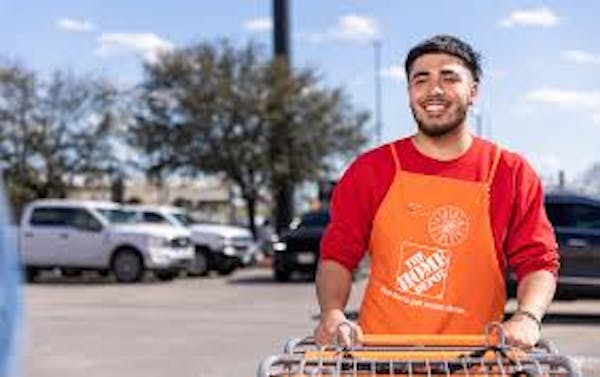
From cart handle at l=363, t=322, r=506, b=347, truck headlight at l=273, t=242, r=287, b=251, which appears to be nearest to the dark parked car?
truck headlight at l=273, t=242, r=287, b=251

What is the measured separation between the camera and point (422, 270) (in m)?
3.29

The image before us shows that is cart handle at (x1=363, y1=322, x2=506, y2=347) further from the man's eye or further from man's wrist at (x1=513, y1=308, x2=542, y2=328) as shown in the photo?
the man's eye

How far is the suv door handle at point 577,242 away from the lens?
15594 mm

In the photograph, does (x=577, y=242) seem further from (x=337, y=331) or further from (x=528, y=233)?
(x=337, y=331)

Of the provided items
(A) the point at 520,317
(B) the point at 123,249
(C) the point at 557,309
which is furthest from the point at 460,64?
(B) the point at 123,249

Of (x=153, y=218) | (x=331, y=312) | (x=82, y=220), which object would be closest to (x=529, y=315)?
(x=331, y=312)

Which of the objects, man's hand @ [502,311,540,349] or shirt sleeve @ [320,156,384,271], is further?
shirt sleeve @ [320,156,384,271]

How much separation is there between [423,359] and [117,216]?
24184mm

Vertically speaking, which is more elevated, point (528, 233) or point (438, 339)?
point (528, 233)

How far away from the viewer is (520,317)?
10.5 feet

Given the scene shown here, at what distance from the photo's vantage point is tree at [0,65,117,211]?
43281mm

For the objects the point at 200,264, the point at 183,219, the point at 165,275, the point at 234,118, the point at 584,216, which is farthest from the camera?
the point at 234,118

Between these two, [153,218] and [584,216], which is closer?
[584,216]

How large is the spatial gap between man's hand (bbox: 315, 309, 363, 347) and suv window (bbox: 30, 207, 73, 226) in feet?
76.8
